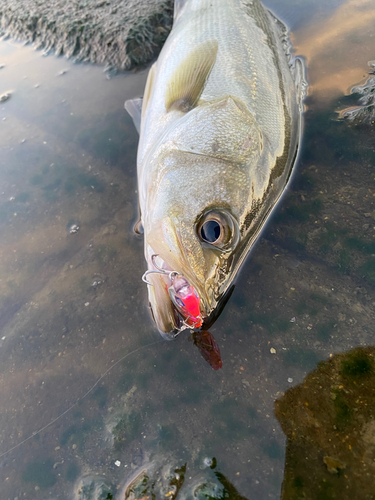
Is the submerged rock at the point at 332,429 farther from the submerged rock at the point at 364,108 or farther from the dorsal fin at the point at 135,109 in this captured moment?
the dorsal fin at the point at 135,109

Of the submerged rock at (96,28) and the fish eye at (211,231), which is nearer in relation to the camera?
the fish eye at (211,231)

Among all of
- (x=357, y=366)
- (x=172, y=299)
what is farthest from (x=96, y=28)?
(x=357, y=366)

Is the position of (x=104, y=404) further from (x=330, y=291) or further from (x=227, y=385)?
(x=330, y=291)

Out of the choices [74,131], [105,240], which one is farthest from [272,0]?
[105,240]

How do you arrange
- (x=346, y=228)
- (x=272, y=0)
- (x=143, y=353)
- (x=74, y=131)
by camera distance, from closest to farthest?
(x=143, y=353) → (x=346, y=228) → (x=74, y=131) → (x=272, y=0)

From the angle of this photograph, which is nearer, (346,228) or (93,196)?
(346,228)

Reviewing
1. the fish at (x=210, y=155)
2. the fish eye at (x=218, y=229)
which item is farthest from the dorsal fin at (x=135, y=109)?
the fish eye at (x=218, y=229)
